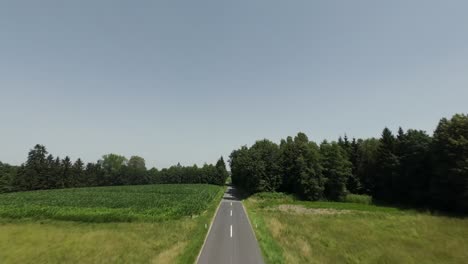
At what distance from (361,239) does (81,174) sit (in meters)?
118

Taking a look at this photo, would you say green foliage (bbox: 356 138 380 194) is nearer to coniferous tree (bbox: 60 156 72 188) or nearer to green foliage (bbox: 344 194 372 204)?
green foliage (bbox: 344 194 372 204)

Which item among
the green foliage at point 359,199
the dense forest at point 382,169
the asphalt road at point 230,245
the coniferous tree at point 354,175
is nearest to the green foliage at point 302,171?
the dense forest at point 382,169

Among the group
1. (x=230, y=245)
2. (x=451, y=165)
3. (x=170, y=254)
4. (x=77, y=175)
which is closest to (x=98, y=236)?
(x=170, y=254)

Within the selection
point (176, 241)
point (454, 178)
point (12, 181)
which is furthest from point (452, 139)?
point (12, 181)

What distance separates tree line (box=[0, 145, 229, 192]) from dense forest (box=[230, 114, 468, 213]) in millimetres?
64799

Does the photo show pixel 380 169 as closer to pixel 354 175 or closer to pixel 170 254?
pixel 354 175

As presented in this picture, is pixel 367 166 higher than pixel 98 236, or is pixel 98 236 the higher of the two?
pixel 367 166

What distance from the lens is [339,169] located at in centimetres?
5953

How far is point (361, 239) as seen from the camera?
23297 millimetres

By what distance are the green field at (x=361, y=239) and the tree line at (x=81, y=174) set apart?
98443mm

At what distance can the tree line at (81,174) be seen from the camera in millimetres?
92700

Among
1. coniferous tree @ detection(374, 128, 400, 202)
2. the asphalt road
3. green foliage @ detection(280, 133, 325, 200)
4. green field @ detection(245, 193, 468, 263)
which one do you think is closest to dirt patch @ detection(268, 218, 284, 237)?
green field @ detection(245, 193, 468, 263)

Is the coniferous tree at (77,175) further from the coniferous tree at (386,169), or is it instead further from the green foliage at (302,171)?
the coniferous tree at (386,169)

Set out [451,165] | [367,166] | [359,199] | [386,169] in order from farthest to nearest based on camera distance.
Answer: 1. [367,166]
2. [386,169]
3. [359,199]
4. [451,165]
